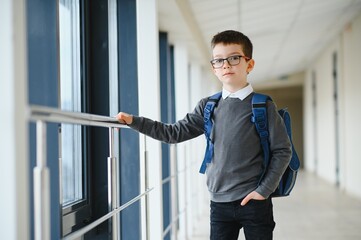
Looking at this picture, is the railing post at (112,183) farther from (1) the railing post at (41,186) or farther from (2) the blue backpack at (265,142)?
(1) the railing post at (41,186)

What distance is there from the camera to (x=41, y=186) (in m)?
0.65

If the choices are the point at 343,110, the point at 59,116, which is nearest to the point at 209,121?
the point at 59,116

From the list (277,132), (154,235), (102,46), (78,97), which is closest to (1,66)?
(277,132)

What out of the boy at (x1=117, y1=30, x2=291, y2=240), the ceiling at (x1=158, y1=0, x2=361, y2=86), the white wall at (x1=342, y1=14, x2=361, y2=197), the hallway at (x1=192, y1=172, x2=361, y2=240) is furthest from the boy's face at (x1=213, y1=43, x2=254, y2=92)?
the white wall at (x1=342, y1=14, x2=361, y2=197)

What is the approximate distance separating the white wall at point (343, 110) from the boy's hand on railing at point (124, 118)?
141 inches

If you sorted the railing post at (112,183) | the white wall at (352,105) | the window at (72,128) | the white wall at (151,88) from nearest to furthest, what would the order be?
1. the railing post at (112,183)
2. the window at (72,128)
3. the white wall at (151,88)
4. the white wall at (352,105)

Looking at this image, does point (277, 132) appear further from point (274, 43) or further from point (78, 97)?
point (274, 43)

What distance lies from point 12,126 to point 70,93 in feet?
2.95

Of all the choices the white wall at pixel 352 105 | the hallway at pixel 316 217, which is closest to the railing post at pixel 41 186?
the hallway at pixel 316 217

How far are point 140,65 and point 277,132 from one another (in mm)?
761

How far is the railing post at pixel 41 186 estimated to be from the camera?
0.65m

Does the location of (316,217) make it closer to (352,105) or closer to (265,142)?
(352,105)

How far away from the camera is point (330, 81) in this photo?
5.85 m

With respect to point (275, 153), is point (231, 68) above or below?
above
